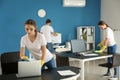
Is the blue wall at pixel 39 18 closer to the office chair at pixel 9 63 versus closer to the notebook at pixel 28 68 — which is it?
the office chair at pixel 9 63

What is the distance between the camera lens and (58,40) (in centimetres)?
734

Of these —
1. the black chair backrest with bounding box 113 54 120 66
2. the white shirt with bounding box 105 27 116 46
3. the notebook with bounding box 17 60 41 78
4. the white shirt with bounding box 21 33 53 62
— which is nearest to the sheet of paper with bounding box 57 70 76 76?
the notebook with bounding box 17 60 41 78

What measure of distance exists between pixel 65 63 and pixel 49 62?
1235 mm

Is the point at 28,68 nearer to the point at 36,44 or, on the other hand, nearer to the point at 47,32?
the point at 36,44

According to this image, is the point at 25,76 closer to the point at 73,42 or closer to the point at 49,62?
the point at 49,62

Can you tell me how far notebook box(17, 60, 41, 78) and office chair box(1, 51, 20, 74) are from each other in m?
0.86

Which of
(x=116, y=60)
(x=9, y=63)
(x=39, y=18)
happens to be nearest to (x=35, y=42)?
(x=9, y=63)

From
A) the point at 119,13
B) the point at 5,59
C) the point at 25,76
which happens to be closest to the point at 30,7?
the point at 119,13

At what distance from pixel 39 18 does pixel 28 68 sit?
15.3 ft

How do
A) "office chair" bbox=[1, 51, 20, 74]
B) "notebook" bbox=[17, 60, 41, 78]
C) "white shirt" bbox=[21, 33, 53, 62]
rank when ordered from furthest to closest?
"office chair" bbox=[1, 51, 20, 74] → "white shirt" bbox=[21, 33, 53, 62] → "notebook" bbox=[17, 60, 41, 78]

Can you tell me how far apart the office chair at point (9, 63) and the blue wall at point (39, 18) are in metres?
3.14

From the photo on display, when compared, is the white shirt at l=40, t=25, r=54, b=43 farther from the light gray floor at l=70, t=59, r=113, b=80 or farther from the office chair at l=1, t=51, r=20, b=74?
the office chair at l=1, t=51, r=20, b=74

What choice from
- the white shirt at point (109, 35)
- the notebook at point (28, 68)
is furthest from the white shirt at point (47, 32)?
the notebook at point (28, 68)

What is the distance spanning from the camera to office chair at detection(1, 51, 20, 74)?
3529mm
